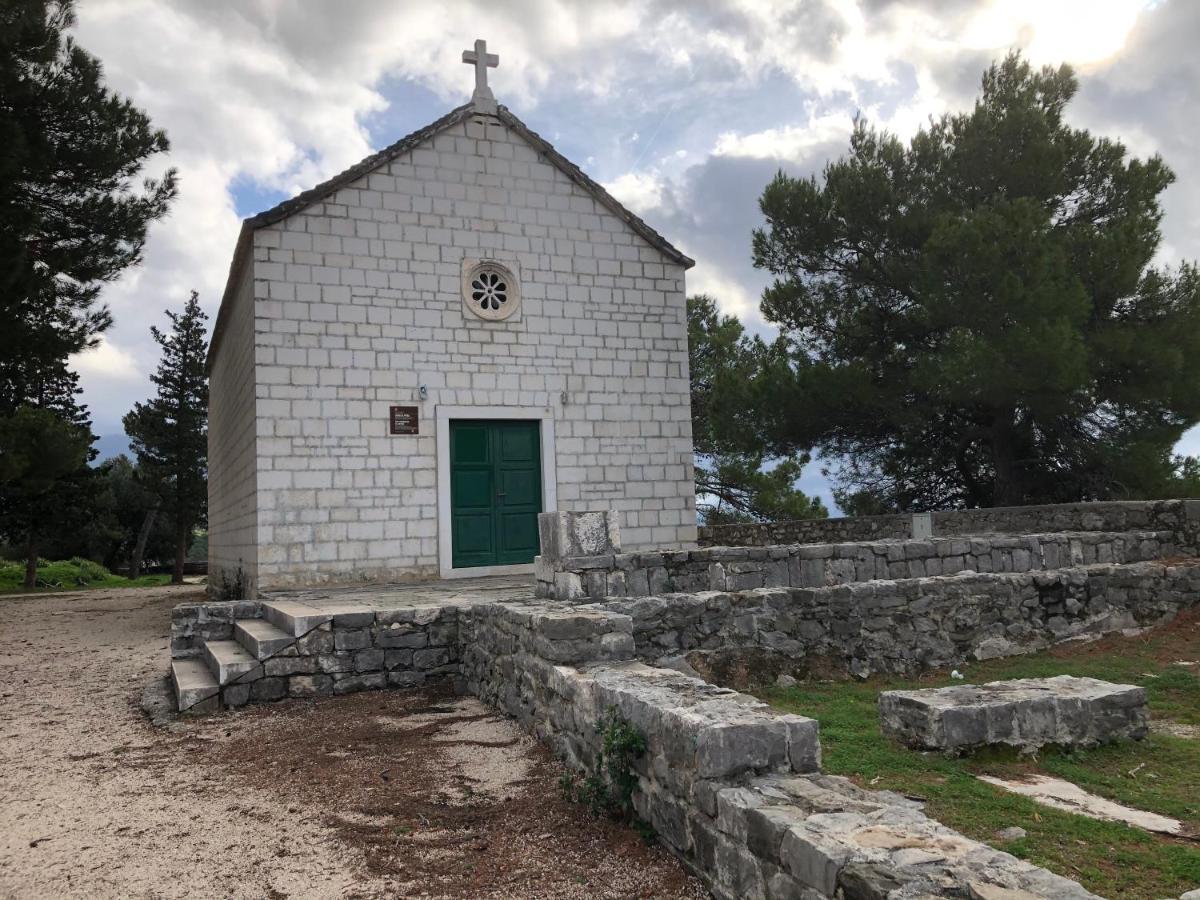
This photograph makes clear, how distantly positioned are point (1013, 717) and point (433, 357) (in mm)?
8495

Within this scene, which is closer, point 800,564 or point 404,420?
point 800,564

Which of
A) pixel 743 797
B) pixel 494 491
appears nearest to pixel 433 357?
pixel 494 491

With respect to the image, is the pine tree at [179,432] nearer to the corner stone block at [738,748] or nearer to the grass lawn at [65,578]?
the grass lawn at [65,578]

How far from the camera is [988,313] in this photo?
679 inches

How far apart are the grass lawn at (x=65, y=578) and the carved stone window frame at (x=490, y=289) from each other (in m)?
18.6

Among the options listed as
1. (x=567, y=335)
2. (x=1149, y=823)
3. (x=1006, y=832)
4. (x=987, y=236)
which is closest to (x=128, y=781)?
(x=1006, y=832)

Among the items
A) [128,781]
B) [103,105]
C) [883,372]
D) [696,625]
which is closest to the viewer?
[128,781]

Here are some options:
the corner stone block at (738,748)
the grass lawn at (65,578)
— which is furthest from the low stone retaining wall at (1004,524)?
the grass lawn at (65,578)

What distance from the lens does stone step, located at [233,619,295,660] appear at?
7.30m

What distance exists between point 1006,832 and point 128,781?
16.4 ft

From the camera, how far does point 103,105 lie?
15.9 m

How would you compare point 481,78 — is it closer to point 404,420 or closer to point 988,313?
point 404,420

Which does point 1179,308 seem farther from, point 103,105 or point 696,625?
point 103,105

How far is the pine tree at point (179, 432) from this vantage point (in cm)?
3109
